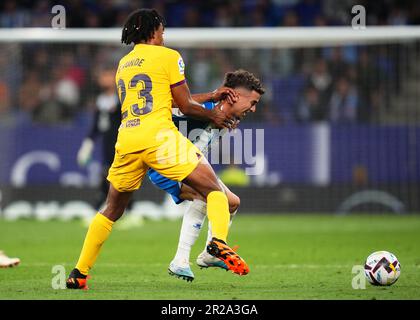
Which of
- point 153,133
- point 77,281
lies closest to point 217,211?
point 153,133

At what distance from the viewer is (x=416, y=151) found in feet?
53.9

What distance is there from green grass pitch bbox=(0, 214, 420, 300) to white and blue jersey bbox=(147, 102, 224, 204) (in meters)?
0.82

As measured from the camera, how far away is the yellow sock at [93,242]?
715 centimetres

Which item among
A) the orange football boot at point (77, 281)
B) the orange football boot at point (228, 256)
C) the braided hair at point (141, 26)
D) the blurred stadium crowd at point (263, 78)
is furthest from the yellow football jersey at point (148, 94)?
the blurred stadium crowd at point (263, 78)

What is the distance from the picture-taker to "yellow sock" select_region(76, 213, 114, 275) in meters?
7.15

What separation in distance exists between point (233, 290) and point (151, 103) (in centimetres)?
163

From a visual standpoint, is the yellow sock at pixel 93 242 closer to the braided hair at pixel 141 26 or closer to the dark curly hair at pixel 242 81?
the braided hair at pixel 141 26

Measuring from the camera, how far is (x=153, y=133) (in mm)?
6918

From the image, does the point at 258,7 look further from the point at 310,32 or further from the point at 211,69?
the point at 310,32

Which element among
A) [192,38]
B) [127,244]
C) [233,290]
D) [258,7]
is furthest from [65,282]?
[258,7]

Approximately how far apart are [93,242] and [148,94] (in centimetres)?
127

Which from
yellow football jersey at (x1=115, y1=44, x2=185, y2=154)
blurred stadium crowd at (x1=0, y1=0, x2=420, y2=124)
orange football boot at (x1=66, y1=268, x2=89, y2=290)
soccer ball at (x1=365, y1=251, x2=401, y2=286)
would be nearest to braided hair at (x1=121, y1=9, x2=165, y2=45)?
yellow football jersey at (x1=115, y1=44, x2=185, y2=154)

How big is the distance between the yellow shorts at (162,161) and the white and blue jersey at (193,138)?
0.65m

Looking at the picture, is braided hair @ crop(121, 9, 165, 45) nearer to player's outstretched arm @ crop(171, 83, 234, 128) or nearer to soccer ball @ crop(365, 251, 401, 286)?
player's outstretched arm @ crop(171, 83, 234, 128)
